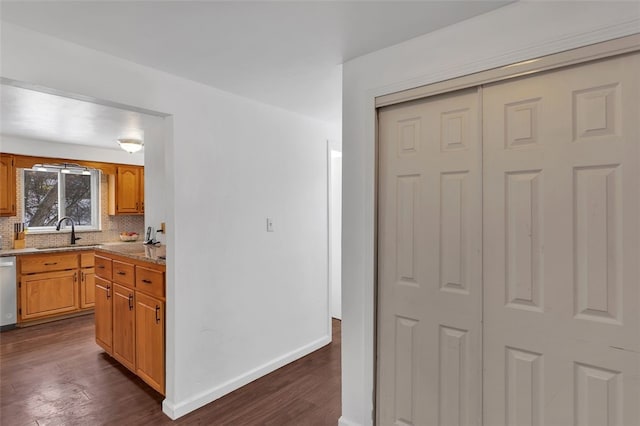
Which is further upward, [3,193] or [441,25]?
[441,25]

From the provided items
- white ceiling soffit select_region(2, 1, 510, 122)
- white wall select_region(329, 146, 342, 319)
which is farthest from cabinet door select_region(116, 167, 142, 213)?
white ceiling soffit select_region(2, 1, 510, 122)

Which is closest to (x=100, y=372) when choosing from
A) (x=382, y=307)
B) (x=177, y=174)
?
(x=177, y=174)

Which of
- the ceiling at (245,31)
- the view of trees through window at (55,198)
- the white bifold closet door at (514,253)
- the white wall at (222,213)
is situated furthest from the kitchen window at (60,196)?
the white bifold closet door at (514,253)

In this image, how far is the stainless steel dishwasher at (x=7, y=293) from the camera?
13.3 ft

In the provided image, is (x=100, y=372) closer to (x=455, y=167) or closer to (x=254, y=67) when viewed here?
(x=254, y=67)

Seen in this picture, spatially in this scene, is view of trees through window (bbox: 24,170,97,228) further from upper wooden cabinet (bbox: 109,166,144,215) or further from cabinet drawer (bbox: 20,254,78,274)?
cabinet drawer (bbox: 20,254,78,274)

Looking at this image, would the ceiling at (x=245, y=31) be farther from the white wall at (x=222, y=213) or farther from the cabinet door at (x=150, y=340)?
the cabinet door at (x=150, y=340)

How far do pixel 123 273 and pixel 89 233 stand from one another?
9.49ft

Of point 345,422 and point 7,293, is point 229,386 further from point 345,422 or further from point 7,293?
point 7,293

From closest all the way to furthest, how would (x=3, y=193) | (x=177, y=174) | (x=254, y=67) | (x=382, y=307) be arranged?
(x=382, y=307), (x=254, y=67), (x=177, y=174), (x=3, y=193)

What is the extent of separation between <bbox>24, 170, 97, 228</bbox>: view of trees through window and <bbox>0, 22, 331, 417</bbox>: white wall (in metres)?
2.47

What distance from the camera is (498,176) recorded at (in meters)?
1.60

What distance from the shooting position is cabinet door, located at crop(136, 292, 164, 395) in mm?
2490

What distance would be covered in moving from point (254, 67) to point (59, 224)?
4455mm
